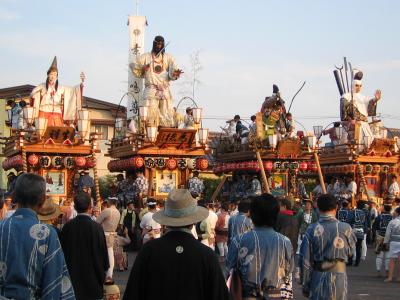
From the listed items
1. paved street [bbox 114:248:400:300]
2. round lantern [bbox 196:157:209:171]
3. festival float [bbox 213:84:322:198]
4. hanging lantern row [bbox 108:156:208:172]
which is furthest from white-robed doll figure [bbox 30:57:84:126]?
paved street [bbox 114:248:400:300]

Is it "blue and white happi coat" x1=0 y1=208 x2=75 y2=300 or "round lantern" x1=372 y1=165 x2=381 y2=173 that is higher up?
"round lantern" x1=372 y1=165 x2=381 y2=173

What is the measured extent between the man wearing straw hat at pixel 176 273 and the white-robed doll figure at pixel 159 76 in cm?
2303

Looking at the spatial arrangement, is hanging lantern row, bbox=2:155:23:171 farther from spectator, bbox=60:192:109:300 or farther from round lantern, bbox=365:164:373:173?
spectator, bbox=60:192:109:300

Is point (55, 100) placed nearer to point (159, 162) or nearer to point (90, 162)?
point (90, 162)

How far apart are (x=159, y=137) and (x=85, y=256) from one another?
60.8 feet

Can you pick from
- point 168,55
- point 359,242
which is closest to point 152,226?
point 359,242

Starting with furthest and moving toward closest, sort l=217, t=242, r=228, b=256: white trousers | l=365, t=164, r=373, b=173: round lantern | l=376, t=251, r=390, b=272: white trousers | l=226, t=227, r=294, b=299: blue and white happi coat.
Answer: l=365, t=164, r=373, b=173: round lantern
l=217, t=242, r=228, b=256: white trousers
l=376, t=251, r=390, b=272: white trousers
l=226, t=227, r=294, b=299: blue and white happi coat

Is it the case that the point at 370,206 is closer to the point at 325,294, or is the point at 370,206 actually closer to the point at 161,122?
the point at 161,122

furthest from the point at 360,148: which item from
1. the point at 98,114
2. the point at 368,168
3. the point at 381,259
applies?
the point at 98,114

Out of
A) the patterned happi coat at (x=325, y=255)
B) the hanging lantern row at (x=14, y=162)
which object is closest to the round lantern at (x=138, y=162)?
the hanging lantern row at (x=14, y=162)

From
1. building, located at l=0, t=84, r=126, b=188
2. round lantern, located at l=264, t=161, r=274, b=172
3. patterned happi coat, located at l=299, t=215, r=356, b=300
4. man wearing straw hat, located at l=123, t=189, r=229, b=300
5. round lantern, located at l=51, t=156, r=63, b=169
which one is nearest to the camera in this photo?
man wearing straw hat, located at l=123, t=189, r=229, b=300

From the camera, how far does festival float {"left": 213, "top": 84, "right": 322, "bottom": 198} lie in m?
29.1

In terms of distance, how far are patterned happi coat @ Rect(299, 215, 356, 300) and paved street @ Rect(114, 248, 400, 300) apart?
207 inches

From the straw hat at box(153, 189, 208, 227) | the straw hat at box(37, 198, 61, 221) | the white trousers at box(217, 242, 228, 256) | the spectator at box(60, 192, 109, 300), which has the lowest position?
the white trousers at box(217, 242, 228, 256)
